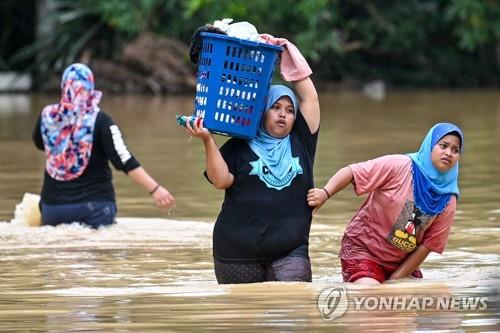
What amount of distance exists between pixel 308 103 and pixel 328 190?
49cm

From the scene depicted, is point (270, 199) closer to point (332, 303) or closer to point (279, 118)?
point (279, 118)

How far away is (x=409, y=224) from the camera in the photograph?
7.61 meters

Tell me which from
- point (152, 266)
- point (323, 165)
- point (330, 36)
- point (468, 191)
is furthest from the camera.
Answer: point (330, 36)

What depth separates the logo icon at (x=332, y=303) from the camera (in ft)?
20.5

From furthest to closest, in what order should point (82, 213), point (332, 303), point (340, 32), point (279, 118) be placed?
point (340, 32) → point (82, 213) → point (279, 118) → point (332, 303)

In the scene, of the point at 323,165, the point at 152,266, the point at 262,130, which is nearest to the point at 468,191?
the point at 323,165

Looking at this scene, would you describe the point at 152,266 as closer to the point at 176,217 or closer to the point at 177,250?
the point at 177,250

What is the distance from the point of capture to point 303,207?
7.43 metres

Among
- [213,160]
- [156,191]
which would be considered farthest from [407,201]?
[156,191]

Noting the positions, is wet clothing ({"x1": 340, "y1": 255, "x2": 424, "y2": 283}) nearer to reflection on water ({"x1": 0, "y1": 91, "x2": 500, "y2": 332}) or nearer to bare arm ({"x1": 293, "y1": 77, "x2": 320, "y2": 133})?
reflection on water ({"x1": 0, "y1": 91, "x2": 500, "y2": 332})

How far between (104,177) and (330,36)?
688 inches

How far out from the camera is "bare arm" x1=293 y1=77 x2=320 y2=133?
750 centimetres

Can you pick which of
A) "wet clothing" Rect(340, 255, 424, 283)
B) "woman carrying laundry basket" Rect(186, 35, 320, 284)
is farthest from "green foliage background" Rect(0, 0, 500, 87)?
"woman carrying laundry basket" Rect(186, 35, 320, 284)

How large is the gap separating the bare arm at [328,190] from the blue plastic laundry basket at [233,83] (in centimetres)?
51
